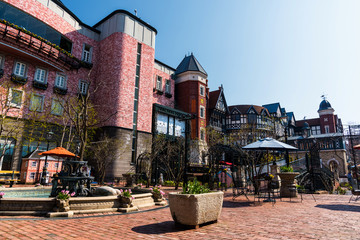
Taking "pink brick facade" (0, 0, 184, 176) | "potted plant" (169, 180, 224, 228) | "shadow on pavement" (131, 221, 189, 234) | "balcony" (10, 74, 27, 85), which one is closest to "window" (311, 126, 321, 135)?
"pink brick facade" (0, 0, 184, 176)

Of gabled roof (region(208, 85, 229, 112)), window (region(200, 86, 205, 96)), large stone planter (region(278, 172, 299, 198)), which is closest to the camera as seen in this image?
large stone planter (region(278, 172, 299, 198))

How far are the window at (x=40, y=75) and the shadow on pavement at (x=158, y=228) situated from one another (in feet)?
70.0

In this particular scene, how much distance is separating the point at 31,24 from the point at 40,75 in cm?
458

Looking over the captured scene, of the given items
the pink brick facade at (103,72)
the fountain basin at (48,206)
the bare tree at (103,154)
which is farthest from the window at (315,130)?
the fountain basin at (48,206)

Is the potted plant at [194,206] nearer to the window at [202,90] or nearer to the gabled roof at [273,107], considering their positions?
the window at [202,90]

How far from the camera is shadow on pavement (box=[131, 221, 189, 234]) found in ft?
16.3

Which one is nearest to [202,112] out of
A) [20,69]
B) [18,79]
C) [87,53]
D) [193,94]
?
[193,94]

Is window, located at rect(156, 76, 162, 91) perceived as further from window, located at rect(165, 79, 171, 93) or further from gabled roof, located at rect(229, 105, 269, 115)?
gabled roof, located at rect(229, 105, 269, 115)

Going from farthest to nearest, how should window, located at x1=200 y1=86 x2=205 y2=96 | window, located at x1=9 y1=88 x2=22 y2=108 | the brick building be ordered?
window, located at x1=200 y1=86 x2=205 y2=96
the brick building
window, located at x1=9 y1=88 x2=22 y2=108

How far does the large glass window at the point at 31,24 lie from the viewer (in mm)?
19125

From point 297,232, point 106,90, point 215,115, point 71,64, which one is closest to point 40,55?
point 71,64

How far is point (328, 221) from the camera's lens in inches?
241

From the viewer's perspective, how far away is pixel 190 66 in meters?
36.0

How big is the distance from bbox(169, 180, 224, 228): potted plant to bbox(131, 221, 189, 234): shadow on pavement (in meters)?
0.17
